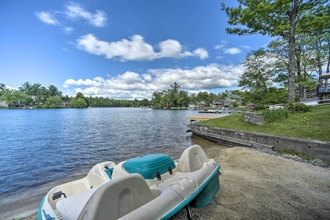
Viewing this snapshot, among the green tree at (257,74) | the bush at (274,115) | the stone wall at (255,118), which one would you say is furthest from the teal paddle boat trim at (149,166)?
the green tree at (257,74)

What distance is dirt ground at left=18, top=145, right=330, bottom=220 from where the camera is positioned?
2615 mm

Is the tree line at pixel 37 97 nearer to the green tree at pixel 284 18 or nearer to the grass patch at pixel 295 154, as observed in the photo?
the green tree at pixel 284 18

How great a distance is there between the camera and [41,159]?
26.4 feet

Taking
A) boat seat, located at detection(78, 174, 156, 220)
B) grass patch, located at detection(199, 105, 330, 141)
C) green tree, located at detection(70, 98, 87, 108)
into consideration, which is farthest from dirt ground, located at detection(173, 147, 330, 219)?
green tree, located at detection(70, 98, 87, 108)

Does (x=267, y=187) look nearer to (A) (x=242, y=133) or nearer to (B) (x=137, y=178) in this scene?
(B) (x=137, y=178)

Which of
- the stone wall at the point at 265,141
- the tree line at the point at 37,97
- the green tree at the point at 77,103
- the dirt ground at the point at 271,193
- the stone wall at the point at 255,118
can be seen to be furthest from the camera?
the green tree at the point at 77,103

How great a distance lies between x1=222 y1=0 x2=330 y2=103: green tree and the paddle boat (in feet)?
38.7

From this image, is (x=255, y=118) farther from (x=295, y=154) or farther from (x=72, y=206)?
(x=72, y=206)

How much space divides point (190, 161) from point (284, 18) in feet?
47.9

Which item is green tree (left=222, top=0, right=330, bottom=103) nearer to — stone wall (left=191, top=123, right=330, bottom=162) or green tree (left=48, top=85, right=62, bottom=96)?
stone wall (left=191, top=123, right=330, bottom=162)

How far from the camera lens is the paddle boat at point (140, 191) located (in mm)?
1438

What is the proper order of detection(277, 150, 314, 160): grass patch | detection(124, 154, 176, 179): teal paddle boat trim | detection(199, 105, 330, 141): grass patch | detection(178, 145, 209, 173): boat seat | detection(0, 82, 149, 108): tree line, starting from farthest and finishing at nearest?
1. detection(0, 82, 149, 108): tree line
2. detection(199, 105, 330, 141): grass patch
3. detection(277, 150, 314, 160): grass patch
4. detection(178, 145, 209, 173): boat seat
5. detection(124, 154, 176, 179): teal paddle boat trim

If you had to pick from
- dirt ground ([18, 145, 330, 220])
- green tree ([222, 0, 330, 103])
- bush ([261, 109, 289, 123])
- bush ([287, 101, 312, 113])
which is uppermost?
green tree ([222, 0, 330, 103])

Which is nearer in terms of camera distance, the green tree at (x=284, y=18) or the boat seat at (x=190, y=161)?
the boat seat at (x=190, y=161)
